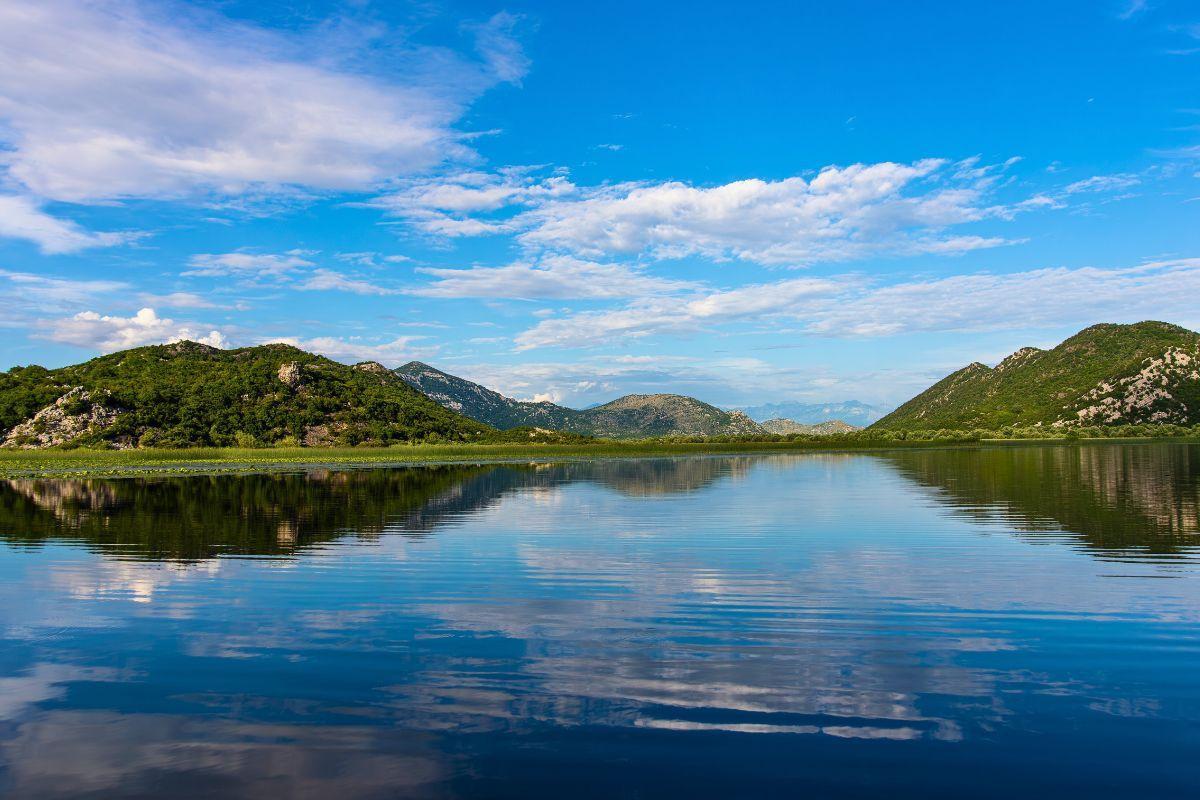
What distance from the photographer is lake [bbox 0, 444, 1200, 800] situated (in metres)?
11.2

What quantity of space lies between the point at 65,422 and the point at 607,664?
723ft

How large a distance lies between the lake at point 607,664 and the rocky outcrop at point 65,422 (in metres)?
181

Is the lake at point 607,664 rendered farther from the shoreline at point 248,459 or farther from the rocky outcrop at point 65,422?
the rocky outcrop at point 65,422

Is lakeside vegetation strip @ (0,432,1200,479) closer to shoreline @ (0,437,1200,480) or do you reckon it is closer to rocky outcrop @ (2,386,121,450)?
shoreline @ (0,437,1200,480)

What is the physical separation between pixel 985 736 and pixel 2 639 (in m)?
23.1

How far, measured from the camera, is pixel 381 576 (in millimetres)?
26953

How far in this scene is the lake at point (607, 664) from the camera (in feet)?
36.7

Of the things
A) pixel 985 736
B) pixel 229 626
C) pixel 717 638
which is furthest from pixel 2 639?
pixel 985 736

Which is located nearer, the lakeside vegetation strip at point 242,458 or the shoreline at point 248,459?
the shoreline at point 248,459

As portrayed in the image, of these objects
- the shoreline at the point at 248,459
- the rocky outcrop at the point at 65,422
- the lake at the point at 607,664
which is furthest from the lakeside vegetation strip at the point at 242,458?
the lake at the point at 607,664

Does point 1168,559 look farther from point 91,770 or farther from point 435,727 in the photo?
point 91,770

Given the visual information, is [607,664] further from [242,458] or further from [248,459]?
[242,458]

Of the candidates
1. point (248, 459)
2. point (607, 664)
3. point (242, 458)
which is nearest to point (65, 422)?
point (242, 458)

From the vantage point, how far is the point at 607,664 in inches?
637
